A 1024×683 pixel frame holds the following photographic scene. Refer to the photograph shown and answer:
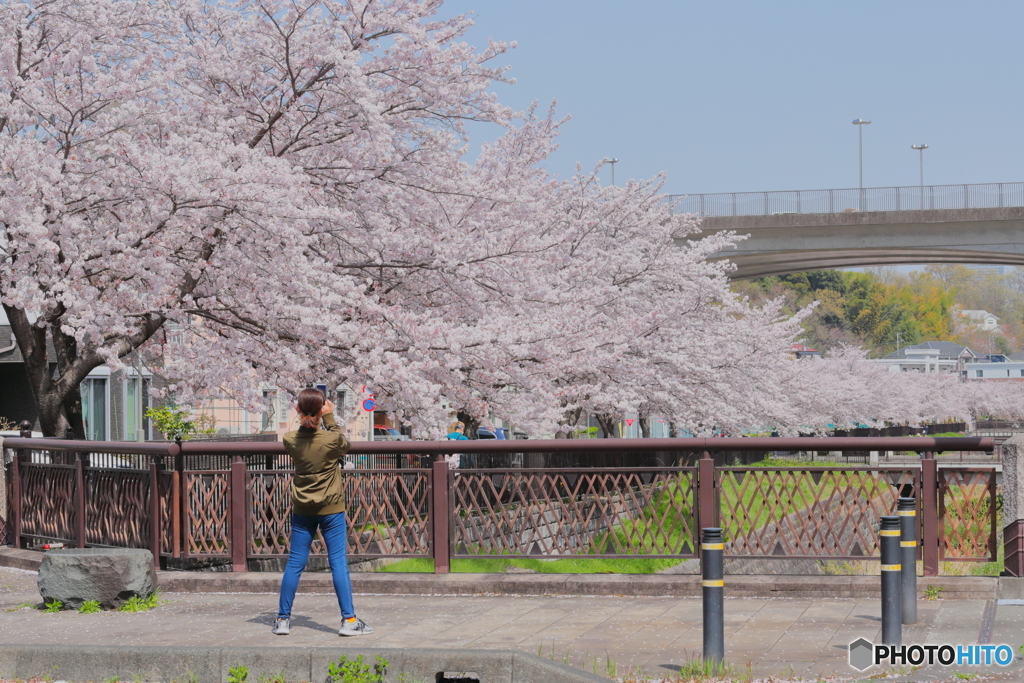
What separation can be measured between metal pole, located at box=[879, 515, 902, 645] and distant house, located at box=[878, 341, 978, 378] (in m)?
120

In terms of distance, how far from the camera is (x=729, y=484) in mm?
10117

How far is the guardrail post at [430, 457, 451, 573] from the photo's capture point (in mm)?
9953

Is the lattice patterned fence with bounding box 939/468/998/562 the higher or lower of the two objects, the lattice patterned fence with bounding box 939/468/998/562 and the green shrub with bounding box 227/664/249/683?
the higher

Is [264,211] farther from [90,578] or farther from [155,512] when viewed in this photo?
[90,578]

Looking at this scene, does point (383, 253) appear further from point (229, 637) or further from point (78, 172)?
point (229, 637)

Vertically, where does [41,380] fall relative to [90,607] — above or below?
above

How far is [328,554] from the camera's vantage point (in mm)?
7727

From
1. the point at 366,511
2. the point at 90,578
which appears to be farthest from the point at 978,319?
the point at 90,578

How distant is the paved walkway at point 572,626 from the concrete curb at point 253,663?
467 mm

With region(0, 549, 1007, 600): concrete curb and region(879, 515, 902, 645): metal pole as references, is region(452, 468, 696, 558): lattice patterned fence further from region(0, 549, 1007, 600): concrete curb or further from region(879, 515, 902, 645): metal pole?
region(879, 515, 902, 645): metal pole

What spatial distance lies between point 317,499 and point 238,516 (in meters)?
2.86

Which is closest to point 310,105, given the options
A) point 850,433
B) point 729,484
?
point 729,484

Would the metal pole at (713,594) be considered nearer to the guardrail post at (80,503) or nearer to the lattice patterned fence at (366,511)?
the lattice patterned fence at (366,511)

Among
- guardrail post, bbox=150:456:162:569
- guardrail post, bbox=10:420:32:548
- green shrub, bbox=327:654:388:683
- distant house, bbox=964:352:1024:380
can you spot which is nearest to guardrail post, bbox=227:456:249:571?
guardrail post, bbox=150:456:162:569
